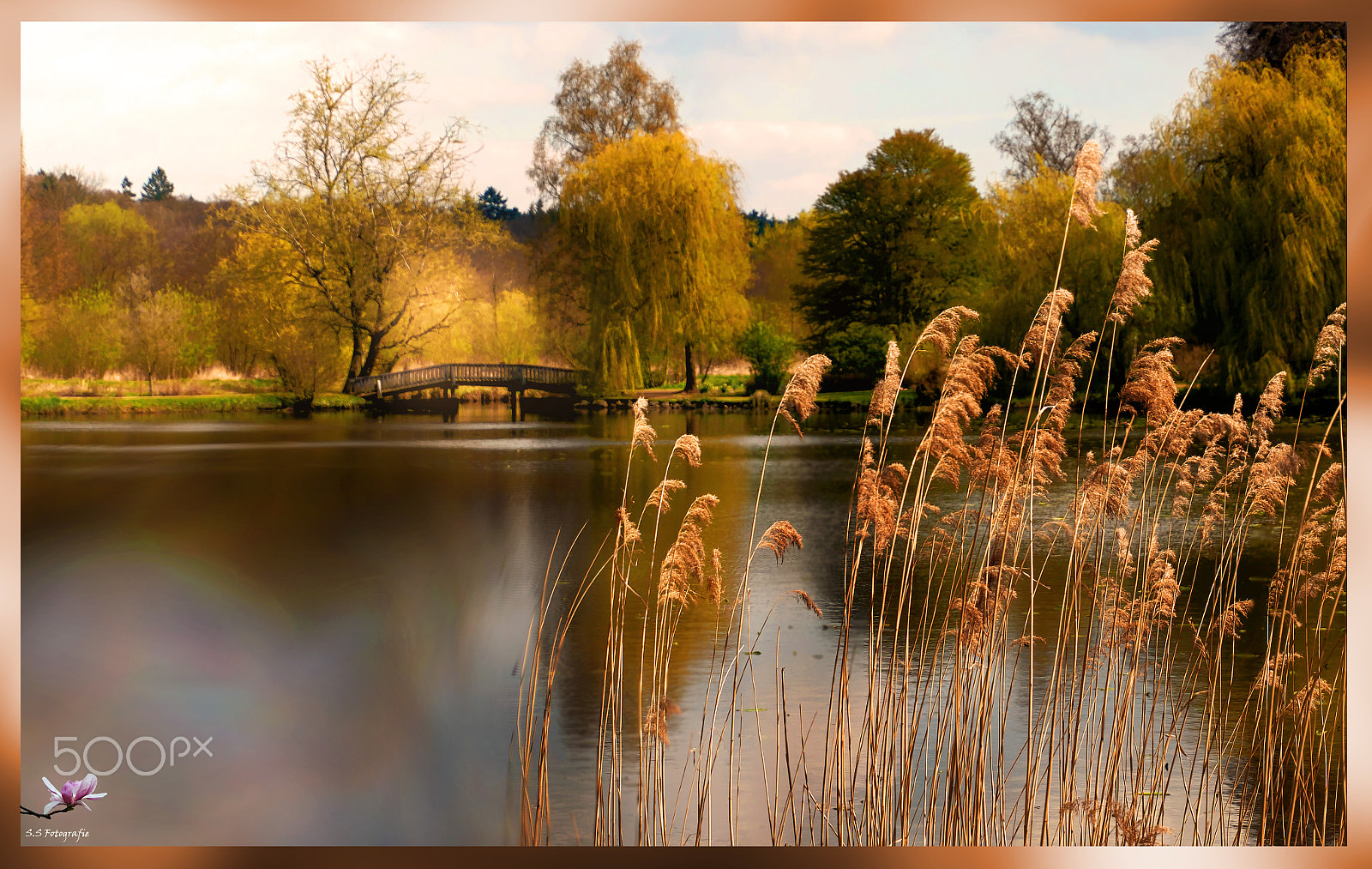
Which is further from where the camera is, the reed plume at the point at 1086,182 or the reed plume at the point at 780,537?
the reed plume at the point at 1086,182

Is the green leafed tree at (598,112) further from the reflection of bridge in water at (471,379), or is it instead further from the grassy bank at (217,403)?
the grassy bank at (217,403)

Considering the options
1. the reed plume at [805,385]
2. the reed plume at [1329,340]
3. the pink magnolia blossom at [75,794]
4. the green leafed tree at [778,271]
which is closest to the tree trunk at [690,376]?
the green leafed tree at [778,271]

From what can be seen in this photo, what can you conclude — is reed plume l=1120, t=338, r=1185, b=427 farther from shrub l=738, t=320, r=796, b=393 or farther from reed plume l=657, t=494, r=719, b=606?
shrub l=738, t=320, r=796, b=393

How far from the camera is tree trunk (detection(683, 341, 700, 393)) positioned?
187 inches

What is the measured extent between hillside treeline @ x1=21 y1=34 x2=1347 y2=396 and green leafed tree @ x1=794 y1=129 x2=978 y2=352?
0.01 metres

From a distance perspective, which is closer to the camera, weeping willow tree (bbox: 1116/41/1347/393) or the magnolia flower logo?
the magnolia flower logo

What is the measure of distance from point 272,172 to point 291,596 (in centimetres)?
191

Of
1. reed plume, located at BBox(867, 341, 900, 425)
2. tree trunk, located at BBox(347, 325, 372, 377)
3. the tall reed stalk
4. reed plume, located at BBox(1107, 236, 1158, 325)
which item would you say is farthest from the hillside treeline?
reed plume, located at BBox(867, 341, 900, 425)

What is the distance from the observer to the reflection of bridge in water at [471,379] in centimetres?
458

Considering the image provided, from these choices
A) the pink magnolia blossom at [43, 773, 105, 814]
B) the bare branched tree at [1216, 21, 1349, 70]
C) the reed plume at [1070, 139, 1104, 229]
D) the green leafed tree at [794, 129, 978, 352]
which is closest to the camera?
the reed plume at [1070, 139, 1104, 229]

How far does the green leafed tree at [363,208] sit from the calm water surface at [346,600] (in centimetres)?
49

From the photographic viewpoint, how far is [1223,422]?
3.11 metres

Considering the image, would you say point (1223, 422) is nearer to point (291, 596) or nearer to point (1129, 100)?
point (1129, 100)

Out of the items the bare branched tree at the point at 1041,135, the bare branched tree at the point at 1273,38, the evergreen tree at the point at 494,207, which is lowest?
the evergreen tree at the point at 494,207
